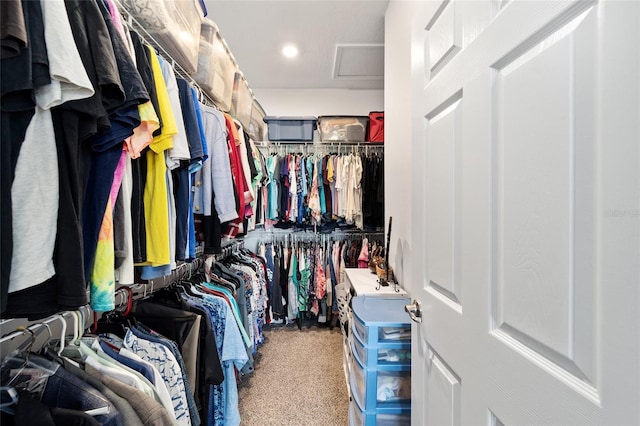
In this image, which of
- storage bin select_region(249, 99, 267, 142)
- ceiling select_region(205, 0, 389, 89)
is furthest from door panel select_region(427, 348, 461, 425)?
ceiling select_region(205, 0, 389, 89)

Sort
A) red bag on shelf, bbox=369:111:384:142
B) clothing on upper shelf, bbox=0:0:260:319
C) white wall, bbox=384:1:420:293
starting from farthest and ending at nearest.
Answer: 1. red bag on shelf, bbox=369:111:384:142
2. white wall, bbox=384:1:420:293
3. clothing on upper shelf, bbox=0:0:260:319

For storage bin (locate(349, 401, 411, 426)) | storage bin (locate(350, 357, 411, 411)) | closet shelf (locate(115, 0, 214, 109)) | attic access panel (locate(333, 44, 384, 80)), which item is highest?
attic access panel (locate(333, 44, 384, 80))

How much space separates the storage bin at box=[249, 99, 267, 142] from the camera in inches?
95.7

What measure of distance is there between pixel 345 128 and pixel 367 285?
1.90 m

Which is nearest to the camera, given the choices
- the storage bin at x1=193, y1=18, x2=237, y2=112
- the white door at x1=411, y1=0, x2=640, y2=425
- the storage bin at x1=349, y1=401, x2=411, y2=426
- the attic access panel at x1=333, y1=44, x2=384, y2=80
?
the white door at x1=411, y1=0, x2=640, y2=425

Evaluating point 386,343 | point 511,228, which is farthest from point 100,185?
point 386,343

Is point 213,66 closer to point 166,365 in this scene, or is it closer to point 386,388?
point 166,365

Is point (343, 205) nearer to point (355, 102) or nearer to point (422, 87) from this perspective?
point (355, 102)

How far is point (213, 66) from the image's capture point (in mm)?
1469

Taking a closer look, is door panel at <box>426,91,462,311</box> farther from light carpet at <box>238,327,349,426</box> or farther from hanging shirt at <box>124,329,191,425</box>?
light carpet at <box>238,327,349,426</box>

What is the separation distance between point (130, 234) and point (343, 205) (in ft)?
7.02

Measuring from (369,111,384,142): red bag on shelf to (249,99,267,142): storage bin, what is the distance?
3.91 ft

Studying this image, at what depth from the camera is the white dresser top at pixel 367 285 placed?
1505 mm

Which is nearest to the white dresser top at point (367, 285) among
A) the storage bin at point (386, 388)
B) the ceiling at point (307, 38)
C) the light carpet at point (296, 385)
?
the storage bin at point (386, 388)
